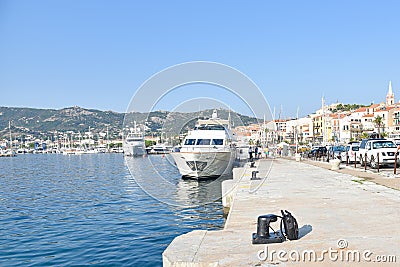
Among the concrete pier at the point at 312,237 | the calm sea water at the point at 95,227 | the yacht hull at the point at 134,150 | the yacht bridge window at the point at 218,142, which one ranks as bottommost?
the calm sea water at the point at 95,227

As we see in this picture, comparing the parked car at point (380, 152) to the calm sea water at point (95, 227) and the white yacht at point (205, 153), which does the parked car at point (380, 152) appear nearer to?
the white yacht at point (205, 153)

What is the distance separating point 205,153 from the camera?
3250 centimetres

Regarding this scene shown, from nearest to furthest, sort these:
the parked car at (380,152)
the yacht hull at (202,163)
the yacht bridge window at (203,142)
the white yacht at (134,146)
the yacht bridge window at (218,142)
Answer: the parked car at (380,152)
the yacht hull at (202,163)
the yacht bridge window at (203,142)
the yacht bridge window at (218,142)
the white yacht at (134,146)

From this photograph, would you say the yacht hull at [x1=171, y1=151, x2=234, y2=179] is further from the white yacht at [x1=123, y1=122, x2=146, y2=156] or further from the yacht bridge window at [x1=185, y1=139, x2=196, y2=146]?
the white yacht at [x1=123, y1=122, x2=146, y2=156]

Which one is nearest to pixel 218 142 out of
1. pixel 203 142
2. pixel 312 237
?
pixel 203 142

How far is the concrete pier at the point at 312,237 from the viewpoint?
7.00 metres

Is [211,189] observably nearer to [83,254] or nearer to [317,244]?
[83,254]

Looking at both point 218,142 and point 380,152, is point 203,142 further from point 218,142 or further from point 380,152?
point 380,152

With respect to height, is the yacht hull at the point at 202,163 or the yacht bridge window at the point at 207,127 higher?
the yacht bridge window at the point at 207,127

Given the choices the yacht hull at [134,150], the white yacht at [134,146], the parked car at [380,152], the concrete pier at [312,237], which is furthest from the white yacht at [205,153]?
the yacht hull at [134,150]

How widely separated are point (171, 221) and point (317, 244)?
1014cm

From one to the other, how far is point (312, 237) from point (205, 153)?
78.6 feet

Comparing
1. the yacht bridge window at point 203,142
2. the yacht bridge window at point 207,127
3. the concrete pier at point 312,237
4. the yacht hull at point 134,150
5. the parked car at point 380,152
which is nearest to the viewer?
the concrete pier at point 312,237

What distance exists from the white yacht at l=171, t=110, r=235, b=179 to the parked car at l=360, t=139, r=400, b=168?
10323 millimetres
